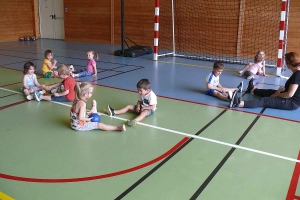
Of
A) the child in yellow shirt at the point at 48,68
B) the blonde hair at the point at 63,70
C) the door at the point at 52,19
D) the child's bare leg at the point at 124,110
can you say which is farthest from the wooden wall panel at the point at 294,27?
the door at the point at 52,19

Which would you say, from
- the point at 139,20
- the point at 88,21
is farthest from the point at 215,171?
the point at 88,21

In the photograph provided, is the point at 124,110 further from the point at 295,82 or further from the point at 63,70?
the point at 295,82

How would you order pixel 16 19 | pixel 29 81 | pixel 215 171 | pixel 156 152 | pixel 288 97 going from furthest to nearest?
pixel 16 19 < pixel 29 81 < pixel 288 97 < pixel 156 152 < pixel 215 171

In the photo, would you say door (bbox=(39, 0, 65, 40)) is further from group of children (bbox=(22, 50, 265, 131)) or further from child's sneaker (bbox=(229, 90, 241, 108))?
child's sneaker (bbox=(229, 90, 241, 108))

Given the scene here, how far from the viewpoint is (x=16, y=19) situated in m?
12.8

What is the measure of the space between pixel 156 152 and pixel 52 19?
1144 centimetres

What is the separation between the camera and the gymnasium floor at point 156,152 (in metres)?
2.56

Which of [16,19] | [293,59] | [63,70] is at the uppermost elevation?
[16,19]

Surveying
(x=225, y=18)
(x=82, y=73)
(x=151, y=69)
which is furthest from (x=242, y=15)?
(x=82, y=73)

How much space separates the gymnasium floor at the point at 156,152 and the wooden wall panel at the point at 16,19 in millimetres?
8105

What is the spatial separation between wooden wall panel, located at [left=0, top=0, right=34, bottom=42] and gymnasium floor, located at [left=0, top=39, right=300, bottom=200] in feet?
26.6

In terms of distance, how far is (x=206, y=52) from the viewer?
30.8 feet

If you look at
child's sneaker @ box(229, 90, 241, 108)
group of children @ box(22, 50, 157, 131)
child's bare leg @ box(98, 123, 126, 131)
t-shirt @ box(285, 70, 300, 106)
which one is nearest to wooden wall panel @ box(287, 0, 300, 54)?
t-shirt @ box(285, 70, 300, 106)

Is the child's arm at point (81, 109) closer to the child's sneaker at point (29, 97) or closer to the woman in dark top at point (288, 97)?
the child's sneaker at point (29, 97)
